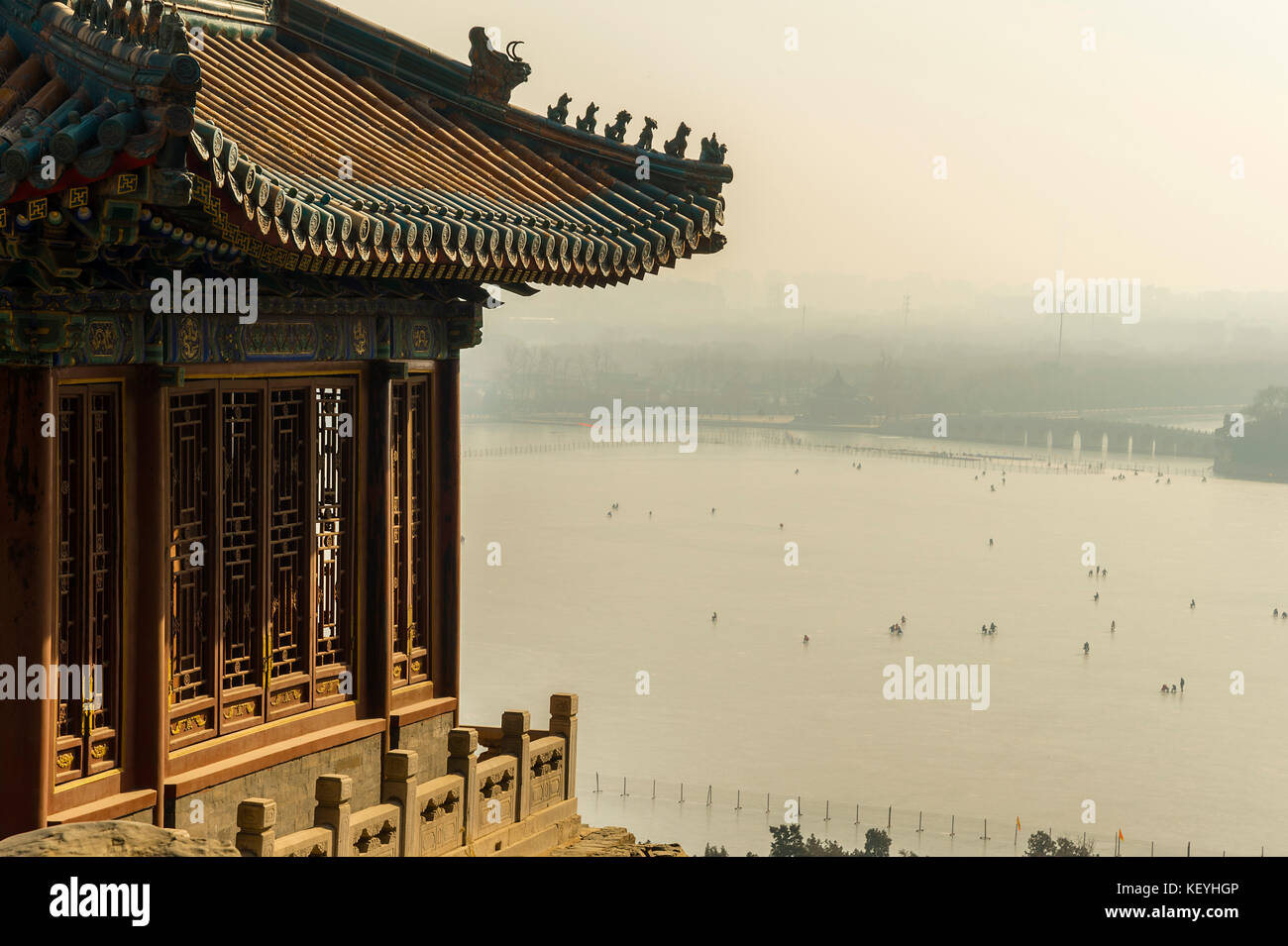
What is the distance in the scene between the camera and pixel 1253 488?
528 feet

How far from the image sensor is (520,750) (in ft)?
34.9

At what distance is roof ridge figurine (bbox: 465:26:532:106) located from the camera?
36.7 ft

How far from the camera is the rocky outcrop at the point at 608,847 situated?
10.8 metres

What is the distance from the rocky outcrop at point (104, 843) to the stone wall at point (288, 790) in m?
4.08

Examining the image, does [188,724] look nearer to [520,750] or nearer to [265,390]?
[265,390]

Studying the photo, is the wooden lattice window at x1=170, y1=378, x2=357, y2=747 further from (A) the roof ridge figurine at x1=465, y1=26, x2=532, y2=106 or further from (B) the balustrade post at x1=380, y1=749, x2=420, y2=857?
(A) the roof ridge figurine at x1=465, y1=26, x2=532, y2=106

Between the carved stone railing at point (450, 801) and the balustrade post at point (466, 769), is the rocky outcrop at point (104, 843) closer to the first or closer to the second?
the carved stone railing at point (450, 801)

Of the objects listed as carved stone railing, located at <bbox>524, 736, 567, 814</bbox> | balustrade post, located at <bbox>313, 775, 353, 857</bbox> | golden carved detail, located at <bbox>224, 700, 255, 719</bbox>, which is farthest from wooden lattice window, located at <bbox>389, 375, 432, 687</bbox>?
balustrade post, located at <bbox>313, 775, 353, 857</bbox>

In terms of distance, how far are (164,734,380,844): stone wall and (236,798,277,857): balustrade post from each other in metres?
0.44

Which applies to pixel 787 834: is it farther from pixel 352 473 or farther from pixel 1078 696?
pixel 352 473

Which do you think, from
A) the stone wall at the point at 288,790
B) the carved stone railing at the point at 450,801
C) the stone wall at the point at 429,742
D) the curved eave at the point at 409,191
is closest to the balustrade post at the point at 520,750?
the carved stone railing at the point at 450,801

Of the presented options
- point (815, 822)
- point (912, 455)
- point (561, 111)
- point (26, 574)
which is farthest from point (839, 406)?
point (26, 574)
